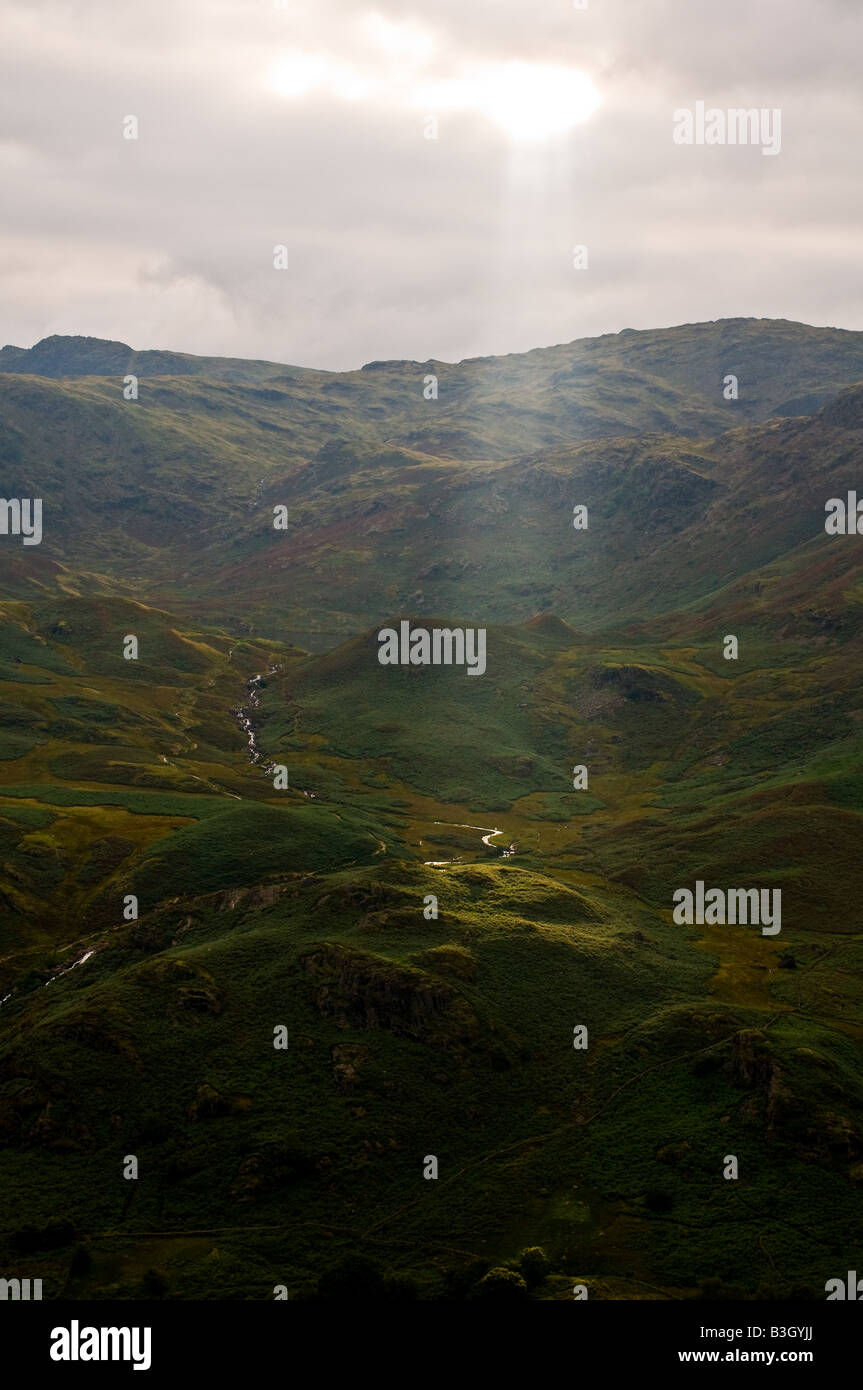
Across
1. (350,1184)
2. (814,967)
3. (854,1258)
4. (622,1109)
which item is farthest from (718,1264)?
(814,967)

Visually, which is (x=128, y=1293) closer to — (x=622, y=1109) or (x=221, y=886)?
(x=622, y=1109)

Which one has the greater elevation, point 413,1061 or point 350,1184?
point 413,1061

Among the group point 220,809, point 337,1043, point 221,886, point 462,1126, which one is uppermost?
point 220,809

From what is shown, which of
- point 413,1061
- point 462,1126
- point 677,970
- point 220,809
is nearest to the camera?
point 462,1126

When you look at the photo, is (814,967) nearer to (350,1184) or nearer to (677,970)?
(677,970)

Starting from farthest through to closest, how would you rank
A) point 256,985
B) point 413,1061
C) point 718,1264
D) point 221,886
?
point 221,886 < point 256,985 < point 413,1061 < point 718,1264

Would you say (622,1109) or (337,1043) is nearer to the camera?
(622,1109)

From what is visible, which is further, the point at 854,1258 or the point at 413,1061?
the point at 413,1061

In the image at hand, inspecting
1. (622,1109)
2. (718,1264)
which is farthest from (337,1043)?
(718,1264)

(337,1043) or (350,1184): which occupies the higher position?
(337,1043)
